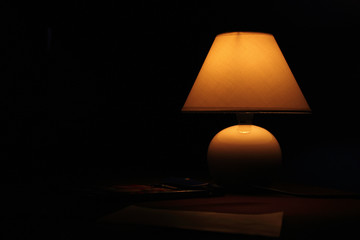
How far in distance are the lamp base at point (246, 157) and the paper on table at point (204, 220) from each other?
332 millimetres

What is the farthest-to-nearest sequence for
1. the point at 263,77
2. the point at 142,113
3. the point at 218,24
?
the point at 142,113
the point at 218,24
the point at 263,77

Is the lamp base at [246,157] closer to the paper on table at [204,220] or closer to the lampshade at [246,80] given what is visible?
the lampshade at [246,80]

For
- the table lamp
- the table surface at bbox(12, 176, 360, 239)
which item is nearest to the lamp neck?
the table lamp

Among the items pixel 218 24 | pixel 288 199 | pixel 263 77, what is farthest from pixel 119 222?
pixel 218 24

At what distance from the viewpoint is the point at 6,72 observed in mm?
2242

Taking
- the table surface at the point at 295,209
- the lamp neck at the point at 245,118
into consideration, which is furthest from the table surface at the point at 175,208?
the lamp neck at the point at 245,118

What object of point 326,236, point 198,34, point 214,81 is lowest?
point 326,236

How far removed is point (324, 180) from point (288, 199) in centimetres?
65

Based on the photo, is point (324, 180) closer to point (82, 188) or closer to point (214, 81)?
point (214, 81)

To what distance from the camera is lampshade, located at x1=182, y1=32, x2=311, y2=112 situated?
1404mm

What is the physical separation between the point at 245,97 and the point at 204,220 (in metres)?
0.48

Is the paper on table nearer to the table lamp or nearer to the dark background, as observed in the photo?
the table lamp

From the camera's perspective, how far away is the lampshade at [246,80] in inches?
55.3

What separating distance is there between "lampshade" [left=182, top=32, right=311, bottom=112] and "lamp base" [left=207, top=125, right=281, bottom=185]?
0.08 m
